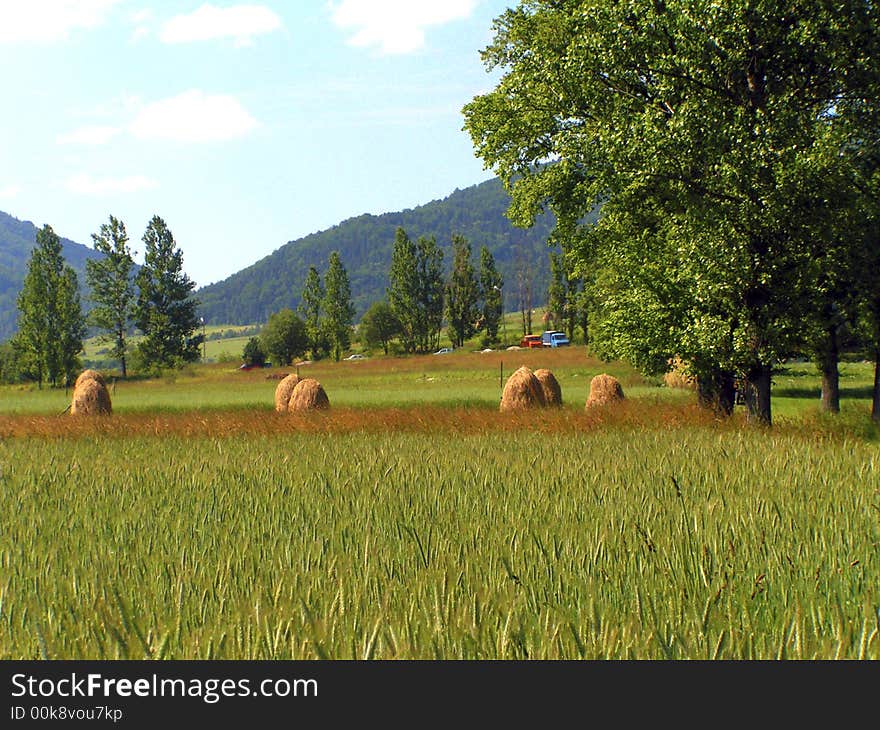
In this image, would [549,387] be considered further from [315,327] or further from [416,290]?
[315,327]

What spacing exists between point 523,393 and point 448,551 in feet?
62.5

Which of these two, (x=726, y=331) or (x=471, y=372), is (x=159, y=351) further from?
(x=726, y=331)

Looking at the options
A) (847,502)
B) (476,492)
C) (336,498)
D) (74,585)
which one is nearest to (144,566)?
(74,585)

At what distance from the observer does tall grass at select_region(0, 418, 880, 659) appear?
4.59 metres

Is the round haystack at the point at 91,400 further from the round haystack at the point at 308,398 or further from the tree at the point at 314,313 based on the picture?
the tree at the point at 314,313

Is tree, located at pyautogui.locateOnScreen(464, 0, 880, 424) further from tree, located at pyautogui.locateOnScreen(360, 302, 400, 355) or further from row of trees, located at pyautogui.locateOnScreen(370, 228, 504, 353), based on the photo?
tree, located at pyautogui.locateOnScreen(360, 302, 400, 355)

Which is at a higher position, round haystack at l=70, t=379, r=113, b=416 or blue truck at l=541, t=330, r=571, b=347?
blue truck at l=541, t=330, r=571, b=347

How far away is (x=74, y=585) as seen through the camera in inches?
233

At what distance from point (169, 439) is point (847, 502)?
14.4m

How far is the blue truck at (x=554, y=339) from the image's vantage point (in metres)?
103

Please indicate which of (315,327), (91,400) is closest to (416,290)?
(315,327)

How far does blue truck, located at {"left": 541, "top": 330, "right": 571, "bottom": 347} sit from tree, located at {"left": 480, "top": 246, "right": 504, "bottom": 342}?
7860mm

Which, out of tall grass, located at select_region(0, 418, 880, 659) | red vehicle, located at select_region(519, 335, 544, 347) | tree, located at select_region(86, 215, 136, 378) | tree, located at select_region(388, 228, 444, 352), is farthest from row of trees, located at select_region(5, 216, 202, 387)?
tall grass, located at select_region(0, 418, 880, 659)

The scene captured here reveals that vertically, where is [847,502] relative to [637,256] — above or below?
below
